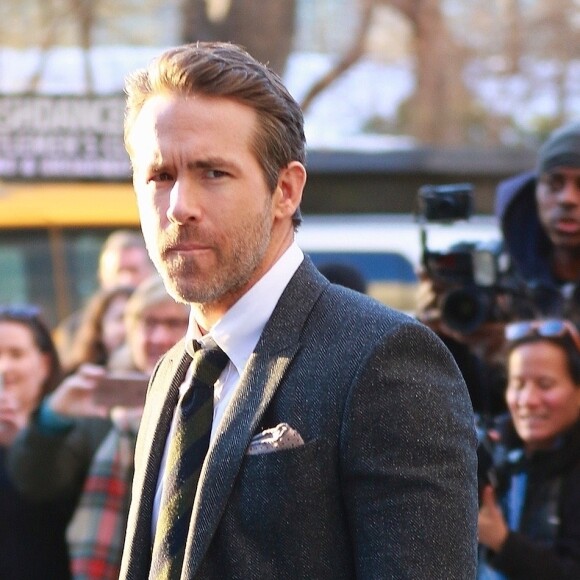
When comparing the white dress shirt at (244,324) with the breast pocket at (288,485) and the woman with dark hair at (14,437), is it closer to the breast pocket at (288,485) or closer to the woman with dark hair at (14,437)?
the breast pocket at (288,485)

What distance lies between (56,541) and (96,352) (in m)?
1.27

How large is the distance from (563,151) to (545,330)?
620 mm

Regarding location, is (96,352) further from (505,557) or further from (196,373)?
(196,373)

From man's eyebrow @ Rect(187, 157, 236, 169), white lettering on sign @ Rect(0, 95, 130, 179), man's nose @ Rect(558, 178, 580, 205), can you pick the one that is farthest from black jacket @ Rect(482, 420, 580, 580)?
white lettering on sign @ Rect(0, 95, 130, 179)

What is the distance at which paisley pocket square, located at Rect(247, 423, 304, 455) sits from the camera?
199 cm

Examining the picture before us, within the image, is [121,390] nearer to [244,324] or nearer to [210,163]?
[244,324]

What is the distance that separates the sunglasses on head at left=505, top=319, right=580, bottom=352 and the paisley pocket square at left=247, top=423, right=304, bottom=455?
2069 millimetres

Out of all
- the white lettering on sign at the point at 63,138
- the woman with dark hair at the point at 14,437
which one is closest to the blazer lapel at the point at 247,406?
the woman with dark hair at the point at 14,437

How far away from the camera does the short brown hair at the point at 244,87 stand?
2131 millimetres

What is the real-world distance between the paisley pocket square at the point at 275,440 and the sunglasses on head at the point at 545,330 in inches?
81.4

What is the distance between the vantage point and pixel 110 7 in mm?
15969

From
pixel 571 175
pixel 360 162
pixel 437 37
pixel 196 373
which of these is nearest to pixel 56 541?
pixel 571 175

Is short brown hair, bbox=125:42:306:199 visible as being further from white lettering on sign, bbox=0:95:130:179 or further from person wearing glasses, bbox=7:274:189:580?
white lettering on sign, bbox=0:95:130:179

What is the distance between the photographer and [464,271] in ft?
13.7
